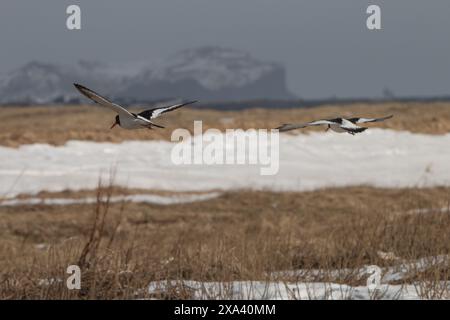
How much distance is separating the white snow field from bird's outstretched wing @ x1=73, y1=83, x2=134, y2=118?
1774 centimetres

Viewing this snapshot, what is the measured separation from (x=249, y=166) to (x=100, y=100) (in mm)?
24602

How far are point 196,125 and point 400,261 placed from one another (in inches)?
232

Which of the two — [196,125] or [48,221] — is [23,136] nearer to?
[48,221]

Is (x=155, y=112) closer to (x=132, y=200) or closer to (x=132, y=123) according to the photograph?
(x=132, y=123)

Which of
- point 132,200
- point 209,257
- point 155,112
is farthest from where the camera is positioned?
point 132,200

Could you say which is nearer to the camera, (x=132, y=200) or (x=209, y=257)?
(x=209, y=257)

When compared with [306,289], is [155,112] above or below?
above

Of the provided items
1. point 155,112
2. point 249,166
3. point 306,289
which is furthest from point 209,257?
point 249,166

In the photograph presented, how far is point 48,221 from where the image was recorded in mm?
16109

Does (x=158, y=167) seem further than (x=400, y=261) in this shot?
Yes

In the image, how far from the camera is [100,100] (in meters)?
1.84

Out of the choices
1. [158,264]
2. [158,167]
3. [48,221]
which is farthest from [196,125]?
[158,167]

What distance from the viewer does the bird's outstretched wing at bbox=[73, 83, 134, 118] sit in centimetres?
181

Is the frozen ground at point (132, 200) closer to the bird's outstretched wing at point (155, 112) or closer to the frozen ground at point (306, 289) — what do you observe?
the frozen ground at point (306, 289)
